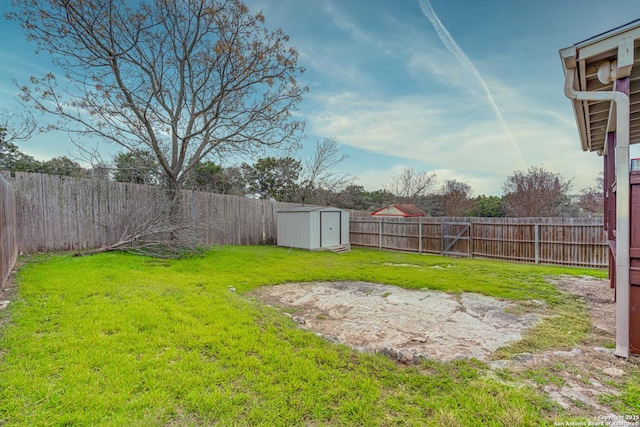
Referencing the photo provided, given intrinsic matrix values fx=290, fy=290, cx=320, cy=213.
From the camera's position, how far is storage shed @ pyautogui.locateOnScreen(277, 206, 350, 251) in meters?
11.3

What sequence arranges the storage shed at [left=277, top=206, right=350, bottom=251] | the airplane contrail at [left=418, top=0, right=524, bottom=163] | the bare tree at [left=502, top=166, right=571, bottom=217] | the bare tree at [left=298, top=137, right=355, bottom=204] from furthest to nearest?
the bare tree at [left=298, top=137, right=355, bottom=204], the bare tree at [left=502, top=166, right=571, bottom=217], the storage shed at [left=277, top=206, right=350, bottom=251], the airplane contrail at [left=418, top=0, right=524, bottom=163]

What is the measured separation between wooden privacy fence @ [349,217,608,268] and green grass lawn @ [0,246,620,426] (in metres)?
5.56

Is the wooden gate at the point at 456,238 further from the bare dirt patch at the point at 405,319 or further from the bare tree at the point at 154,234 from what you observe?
the bare tree at the point at 154,234

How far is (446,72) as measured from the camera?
8.20 m

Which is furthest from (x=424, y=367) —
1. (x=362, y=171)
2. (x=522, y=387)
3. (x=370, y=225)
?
(x=362, y=171)

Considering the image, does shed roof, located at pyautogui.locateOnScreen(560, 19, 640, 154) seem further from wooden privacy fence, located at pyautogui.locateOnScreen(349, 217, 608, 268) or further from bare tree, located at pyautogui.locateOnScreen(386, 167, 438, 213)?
bare tree, located at pyautogui.locateOnScreen(386, 167, 438, 213)

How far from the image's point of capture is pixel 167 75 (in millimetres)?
8773

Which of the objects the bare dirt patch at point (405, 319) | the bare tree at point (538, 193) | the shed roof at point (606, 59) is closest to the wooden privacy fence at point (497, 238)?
the shed roof at point (606, 59)

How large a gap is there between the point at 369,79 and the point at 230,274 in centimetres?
713

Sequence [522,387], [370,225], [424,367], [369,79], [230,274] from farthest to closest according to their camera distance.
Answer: [370,225]
[369,79]
[230,274]
[424,367]
[522,387]

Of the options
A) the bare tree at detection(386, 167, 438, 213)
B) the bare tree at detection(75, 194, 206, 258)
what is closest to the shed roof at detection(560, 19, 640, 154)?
the bare tree at detection(75, 194, 206, 258)

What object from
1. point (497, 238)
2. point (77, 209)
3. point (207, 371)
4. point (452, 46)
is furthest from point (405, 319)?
point (77, 209)

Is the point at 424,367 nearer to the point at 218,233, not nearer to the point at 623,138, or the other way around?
the point at 623,138

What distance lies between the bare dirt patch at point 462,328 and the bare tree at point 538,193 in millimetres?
13618
